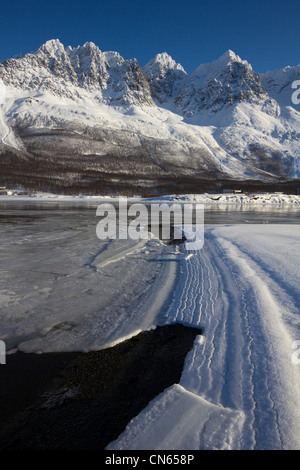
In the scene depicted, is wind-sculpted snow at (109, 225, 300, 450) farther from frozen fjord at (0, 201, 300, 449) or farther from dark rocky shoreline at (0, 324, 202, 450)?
dark rocky shoreline at (0, 324, 202, 450)

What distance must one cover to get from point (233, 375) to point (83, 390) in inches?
56.8

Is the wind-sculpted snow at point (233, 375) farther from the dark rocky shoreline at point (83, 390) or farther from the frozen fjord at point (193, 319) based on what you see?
the dark rocky shoreline at point (83, 390)

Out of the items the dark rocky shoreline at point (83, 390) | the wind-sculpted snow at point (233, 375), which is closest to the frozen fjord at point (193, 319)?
the wind-sculpted snow at point (233, 375)

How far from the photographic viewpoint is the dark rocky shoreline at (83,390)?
2.03 metres

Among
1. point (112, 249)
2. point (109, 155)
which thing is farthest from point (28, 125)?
point (112, 249)

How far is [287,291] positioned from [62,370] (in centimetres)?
370

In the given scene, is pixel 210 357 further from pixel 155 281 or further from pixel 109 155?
pixel 109 155

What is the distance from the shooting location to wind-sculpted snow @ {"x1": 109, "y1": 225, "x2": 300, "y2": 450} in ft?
6.40

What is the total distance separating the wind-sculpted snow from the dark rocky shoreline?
0.18 metres

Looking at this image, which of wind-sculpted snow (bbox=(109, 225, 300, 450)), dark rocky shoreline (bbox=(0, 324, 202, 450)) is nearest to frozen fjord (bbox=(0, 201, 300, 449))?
wind-sculpted snow (bbox=(109, 225, 300, 450))

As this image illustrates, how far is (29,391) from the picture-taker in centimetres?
249

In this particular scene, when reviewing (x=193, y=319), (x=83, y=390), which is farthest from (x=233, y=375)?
(x=83, y=390)

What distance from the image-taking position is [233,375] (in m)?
2.60

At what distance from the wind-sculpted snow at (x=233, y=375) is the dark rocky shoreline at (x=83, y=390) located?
0.57ft
